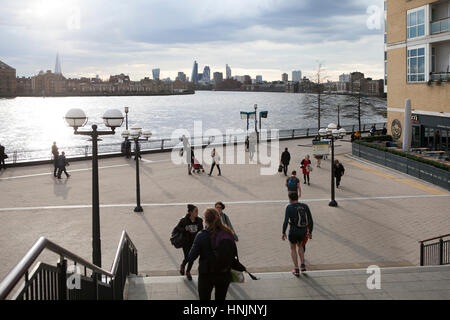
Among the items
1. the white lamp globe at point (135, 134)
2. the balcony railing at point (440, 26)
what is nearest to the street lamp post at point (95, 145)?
the white lamp globe at point (135, 134)

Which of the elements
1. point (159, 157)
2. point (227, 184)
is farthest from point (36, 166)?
point (227, 184)

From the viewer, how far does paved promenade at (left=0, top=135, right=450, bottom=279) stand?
1173 cm

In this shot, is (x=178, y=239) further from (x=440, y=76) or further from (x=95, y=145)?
(x=440, y=76)

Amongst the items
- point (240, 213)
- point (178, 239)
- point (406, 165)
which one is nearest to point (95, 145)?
point (178, 239)

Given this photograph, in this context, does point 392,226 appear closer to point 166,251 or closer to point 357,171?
point 166,251

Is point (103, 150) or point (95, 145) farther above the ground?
point (95, 145)

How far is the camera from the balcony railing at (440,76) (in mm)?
28655

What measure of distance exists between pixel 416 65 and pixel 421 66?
0.53 m

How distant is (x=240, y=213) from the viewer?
1630 centimetres

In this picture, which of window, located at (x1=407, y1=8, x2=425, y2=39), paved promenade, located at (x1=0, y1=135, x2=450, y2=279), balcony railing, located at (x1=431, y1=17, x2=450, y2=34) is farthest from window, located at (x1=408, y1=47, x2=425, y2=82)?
paved promenade, located at (x1=0, y1=135, x2=450, y2=279)

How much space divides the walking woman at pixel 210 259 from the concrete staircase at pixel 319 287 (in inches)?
72.8

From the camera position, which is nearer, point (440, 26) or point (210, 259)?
point (210, 259)

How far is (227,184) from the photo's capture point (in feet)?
71.8

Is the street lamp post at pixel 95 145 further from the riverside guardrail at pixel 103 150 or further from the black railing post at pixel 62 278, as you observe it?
the riverside guardrail at pixel 103 150
